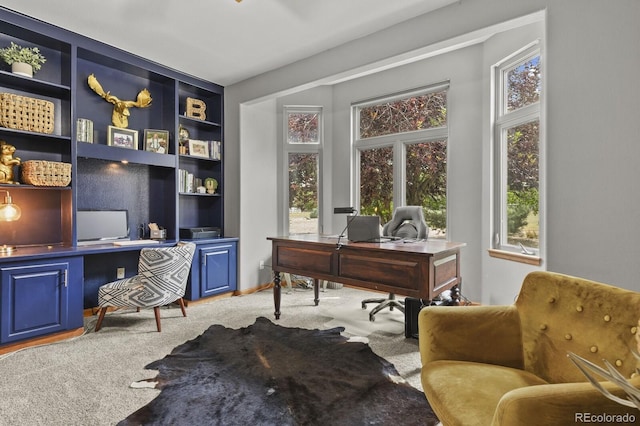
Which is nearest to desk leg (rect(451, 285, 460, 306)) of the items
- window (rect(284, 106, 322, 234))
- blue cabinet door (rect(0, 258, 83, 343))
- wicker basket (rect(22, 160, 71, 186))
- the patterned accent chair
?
the patterned accent chair

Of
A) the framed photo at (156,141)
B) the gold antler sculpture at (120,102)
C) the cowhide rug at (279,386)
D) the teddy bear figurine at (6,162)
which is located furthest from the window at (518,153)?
the teddy bear figurine at (6,162)

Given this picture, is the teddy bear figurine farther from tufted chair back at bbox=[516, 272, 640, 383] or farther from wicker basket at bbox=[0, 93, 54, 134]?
tufted chair back at bbox=[516, 272, 640, 383]

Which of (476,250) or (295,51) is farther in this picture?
(476,250)

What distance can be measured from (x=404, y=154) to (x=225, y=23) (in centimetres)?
262

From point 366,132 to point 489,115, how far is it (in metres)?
1.67

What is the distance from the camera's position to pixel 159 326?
10.1ft

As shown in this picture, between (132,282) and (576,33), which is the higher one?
(576,33)

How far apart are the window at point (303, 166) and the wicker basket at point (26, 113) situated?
2755mm

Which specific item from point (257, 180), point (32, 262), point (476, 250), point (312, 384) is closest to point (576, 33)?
point (476, 250)

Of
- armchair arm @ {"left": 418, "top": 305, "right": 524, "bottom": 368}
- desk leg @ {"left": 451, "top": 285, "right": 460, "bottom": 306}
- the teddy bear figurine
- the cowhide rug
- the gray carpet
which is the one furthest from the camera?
the teddy bear figurine

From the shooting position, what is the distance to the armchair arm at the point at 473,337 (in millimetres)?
1561

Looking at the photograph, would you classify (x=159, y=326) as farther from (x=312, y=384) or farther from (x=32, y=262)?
(x=312, y=384)

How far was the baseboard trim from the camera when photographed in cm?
266

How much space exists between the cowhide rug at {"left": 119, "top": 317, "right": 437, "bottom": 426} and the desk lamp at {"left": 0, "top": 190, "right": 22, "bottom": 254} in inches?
71.3
